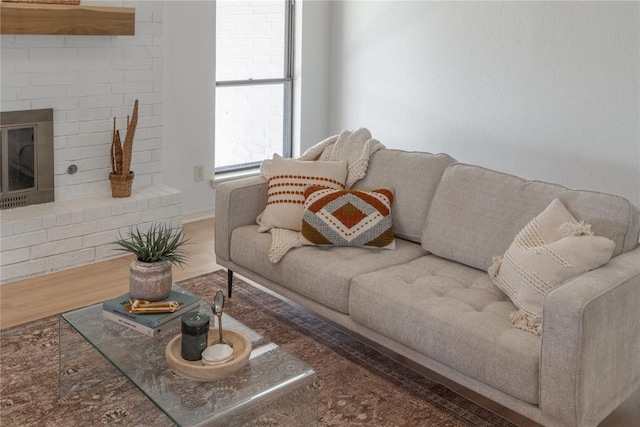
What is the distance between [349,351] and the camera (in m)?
3.30

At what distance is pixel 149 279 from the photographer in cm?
271

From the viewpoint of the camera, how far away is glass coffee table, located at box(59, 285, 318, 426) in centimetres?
221

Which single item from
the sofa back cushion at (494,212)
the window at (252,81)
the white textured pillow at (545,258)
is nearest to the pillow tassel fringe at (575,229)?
the white textured pillow at (545,258)

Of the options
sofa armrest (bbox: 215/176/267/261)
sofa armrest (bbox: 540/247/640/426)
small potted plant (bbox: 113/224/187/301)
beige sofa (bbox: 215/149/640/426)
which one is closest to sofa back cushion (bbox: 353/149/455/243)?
beige sofa (bbox: 215/149/640/426)

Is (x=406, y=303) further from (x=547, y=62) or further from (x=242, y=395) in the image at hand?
(x=547, y=62)

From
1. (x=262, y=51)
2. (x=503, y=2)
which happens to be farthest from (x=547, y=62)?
(x=262, y=51)

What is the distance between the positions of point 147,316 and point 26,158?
2.07 meters

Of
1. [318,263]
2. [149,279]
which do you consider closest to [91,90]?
[318,263]

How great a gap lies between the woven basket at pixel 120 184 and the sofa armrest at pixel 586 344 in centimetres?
287

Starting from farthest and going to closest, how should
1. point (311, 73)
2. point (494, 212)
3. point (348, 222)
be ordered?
point (311, 73) < point (348, 222) < point (494, 212)

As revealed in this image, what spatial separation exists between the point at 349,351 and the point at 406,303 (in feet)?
1.87

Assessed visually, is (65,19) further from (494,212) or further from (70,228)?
(494,212)

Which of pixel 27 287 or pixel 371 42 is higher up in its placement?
pixel 371 42

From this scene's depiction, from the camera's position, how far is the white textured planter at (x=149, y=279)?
270cm
